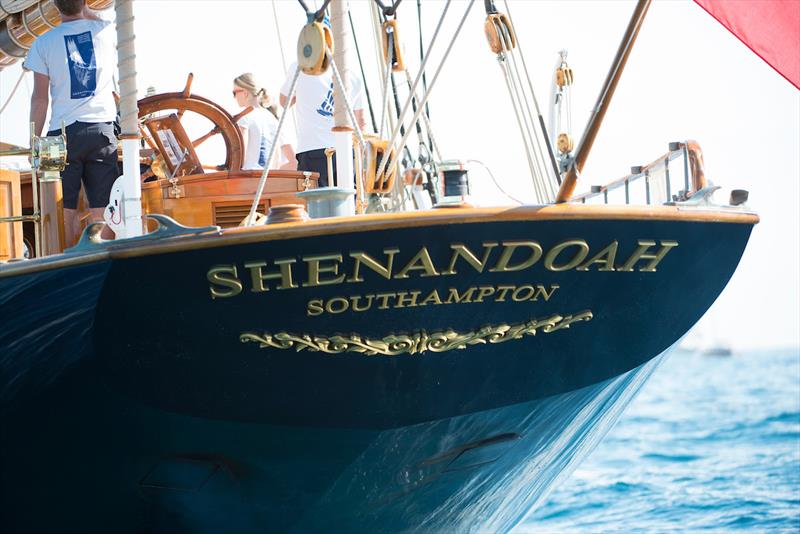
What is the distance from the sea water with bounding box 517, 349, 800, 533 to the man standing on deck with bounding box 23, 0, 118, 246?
335 centimetres

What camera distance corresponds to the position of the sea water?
46.7 ft

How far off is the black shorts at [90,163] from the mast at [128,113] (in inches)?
26.2

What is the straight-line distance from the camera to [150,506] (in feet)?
21.6

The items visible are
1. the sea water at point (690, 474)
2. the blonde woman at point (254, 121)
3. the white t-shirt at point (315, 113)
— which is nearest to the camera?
the white t-shirt at point (315, 113)

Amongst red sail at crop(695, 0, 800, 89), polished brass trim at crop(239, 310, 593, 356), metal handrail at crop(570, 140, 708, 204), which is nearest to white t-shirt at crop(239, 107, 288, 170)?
metal handrail at crop(570, 140, 708, 204)

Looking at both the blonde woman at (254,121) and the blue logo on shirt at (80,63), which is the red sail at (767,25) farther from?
the blonde woman at (254,121)

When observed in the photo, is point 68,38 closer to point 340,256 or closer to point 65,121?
point 65,121

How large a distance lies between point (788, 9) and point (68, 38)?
3.53 m

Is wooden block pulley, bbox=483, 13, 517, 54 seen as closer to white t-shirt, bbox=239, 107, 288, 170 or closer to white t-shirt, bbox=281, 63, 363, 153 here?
white t-shirt, bbox=281, 63, 363, 153

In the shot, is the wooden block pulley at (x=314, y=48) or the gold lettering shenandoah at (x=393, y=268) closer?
the gold lettering shenandoah at (x=393, y=268)

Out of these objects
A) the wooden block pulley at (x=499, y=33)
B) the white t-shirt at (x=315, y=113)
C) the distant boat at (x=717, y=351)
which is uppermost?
the wooden block pulley at (x=499, y=33)

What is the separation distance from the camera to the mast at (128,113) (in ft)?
20.6

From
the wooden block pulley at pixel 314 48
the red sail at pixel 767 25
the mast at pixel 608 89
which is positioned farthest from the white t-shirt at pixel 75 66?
the red sail at pixel 767 25

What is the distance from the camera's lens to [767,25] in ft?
18.9
